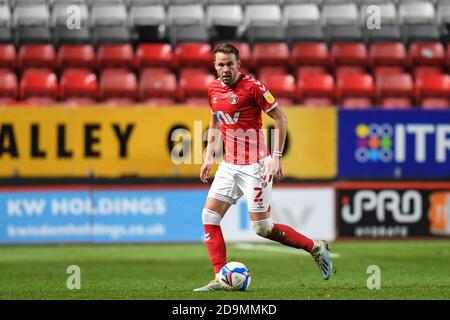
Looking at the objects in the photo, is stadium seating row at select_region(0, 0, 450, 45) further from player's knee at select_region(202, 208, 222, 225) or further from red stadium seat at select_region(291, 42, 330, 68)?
player's knee at select_region(202, 208, 222, 225)

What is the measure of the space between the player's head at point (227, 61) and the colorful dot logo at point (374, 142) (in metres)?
6.87

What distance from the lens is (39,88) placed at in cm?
1697

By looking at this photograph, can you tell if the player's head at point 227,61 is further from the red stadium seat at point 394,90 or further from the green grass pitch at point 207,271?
the red stadium seat at point 394,90

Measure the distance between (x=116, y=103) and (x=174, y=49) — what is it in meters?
2.31

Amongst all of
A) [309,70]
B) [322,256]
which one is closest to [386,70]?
[309,70]

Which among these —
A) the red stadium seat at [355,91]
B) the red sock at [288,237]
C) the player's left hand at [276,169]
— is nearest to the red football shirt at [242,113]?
the player's left hand at [276,169]

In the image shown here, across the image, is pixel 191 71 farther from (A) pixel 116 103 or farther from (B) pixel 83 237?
(B) pixel 83 237

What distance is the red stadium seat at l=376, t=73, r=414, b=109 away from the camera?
17606 mm

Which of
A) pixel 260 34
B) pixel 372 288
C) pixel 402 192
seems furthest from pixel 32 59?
pixel 372 288

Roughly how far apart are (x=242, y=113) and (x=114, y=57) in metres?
9.28

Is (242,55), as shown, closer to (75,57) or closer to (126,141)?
(75,57)

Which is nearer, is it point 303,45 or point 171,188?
point 171,188

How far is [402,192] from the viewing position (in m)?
15.5

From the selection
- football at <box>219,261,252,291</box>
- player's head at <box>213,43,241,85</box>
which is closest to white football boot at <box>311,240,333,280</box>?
football at <box>219,261,252,291</box>
